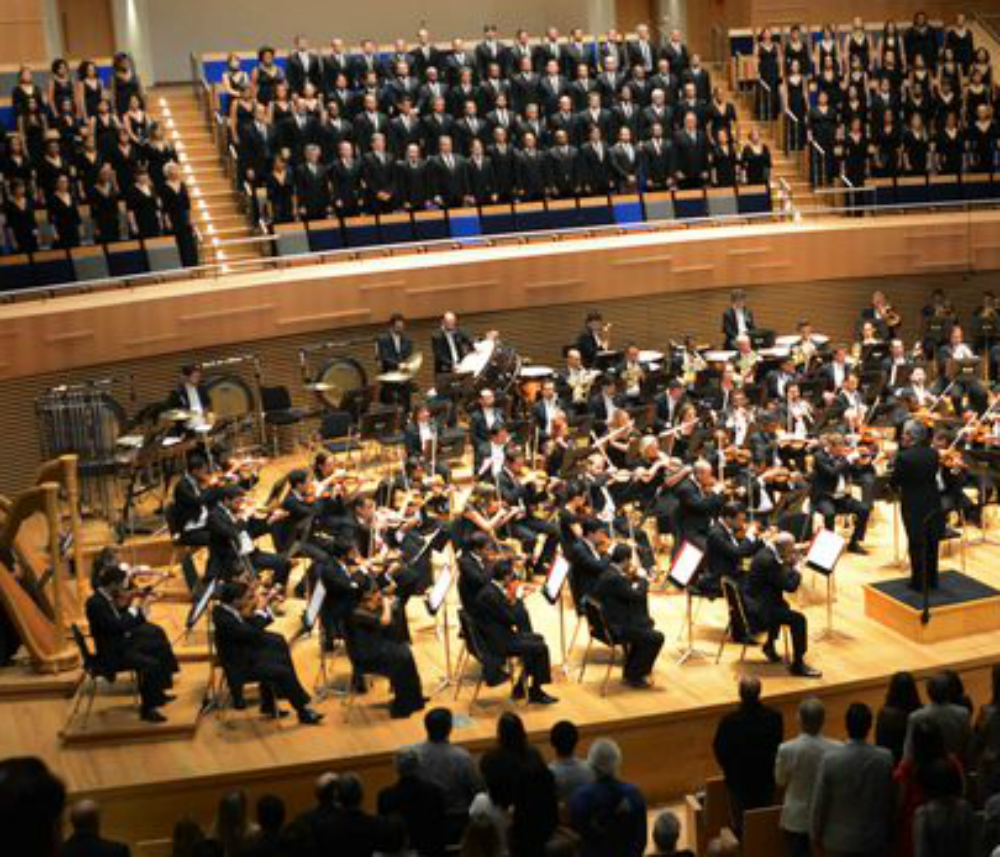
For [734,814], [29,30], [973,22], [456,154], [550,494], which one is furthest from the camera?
[973,22]

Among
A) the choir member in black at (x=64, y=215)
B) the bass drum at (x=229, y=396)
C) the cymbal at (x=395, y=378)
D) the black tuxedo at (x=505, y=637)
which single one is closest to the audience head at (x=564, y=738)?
the black tuxedo at (x=505, y=637)

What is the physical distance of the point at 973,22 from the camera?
23.5 m

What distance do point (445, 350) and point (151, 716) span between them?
666 cm

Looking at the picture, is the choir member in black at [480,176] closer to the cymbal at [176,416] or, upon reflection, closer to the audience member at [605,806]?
the cymbal at [176,416]

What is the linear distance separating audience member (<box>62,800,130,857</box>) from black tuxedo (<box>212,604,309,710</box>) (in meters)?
3.33

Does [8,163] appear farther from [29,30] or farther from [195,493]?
[195,493]

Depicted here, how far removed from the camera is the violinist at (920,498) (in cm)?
1116

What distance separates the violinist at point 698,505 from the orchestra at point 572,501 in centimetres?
2

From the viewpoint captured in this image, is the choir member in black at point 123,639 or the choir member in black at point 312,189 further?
the choir member in black at point 312,189

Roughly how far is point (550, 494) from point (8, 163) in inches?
278

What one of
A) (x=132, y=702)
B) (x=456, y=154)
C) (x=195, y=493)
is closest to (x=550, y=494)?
(x=195, y=493)

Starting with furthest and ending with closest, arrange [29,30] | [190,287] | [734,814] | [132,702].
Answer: [29,30] < [190,287] < [132,702] < [734,814]

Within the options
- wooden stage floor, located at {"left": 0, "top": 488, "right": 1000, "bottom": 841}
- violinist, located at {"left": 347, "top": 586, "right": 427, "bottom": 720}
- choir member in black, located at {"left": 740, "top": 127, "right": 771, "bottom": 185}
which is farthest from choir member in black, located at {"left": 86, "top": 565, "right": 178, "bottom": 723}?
choir member in black, located at {"left": 740, "top": 127, "right": 771, "bottom": 185}

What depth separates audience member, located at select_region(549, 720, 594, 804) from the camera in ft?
23.3
